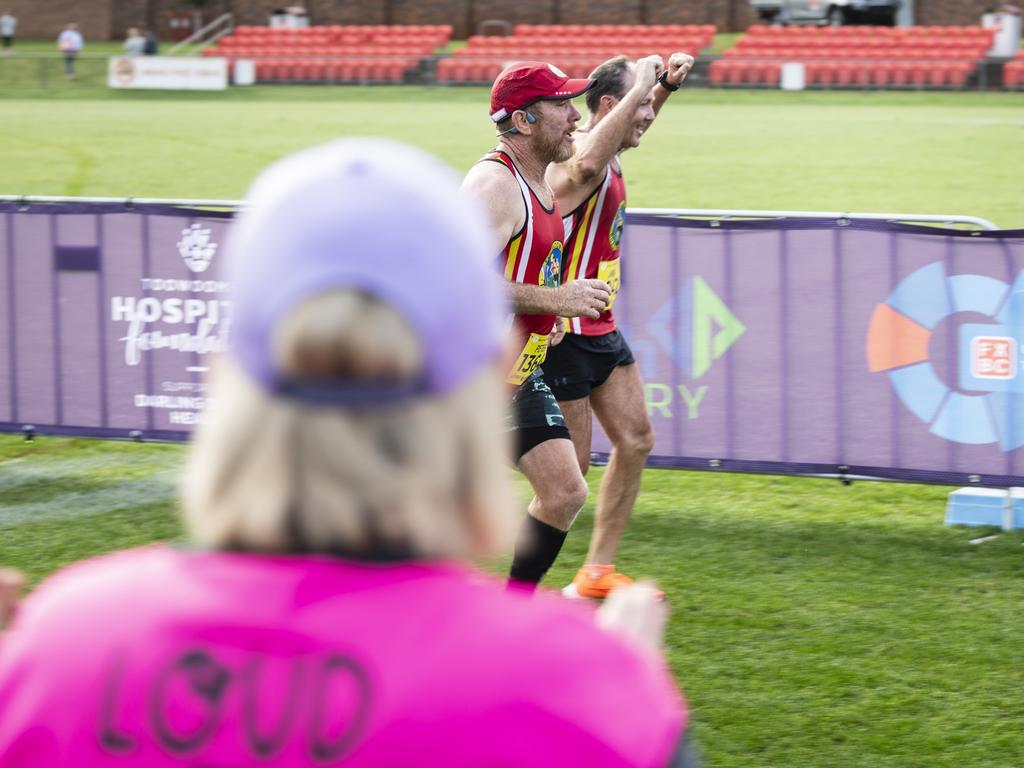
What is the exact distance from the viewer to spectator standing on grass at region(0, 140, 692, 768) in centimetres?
123

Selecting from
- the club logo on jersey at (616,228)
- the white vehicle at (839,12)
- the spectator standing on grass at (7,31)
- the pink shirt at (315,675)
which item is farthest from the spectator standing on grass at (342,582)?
the spectator standing on grass at (7,31)

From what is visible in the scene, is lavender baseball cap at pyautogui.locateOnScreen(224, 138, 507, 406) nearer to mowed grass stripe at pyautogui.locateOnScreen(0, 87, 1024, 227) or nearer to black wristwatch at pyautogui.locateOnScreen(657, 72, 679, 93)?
black wristwatch at pyautogui.locateOnScreen(657, 72, 679, 93)

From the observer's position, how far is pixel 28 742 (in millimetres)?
1312

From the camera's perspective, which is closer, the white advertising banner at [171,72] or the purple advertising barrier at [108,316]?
the purple advertising barrier at [108,316]

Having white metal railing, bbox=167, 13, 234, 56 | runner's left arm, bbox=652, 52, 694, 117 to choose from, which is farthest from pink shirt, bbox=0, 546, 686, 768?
white metal railing, bbox=167, 13, 234, 56

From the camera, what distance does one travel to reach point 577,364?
573cm

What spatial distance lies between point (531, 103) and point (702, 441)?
9.17ft

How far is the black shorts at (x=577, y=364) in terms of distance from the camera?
5.70 metres

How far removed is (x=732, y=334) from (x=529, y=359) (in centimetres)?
249

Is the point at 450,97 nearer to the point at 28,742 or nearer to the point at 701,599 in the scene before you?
the point at 701,599

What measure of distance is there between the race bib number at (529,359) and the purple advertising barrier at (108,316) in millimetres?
3109

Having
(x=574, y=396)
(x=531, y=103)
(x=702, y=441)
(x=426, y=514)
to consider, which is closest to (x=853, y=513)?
(x=702, y=441)

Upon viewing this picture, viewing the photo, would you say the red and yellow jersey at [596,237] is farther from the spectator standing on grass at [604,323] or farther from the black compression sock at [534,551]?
the black compression sock at [534,551]

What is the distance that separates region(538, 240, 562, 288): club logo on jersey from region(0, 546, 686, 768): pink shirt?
3.80m
